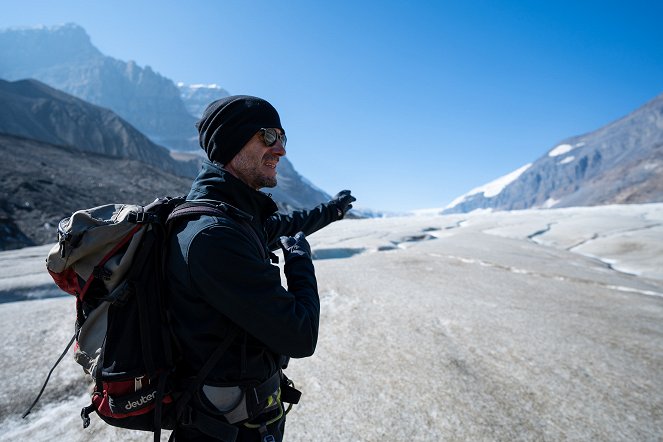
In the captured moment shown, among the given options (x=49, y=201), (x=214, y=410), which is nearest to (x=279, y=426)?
(x=214, y=410)

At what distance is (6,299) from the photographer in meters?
5.98

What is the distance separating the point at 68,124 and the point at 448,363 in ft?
372

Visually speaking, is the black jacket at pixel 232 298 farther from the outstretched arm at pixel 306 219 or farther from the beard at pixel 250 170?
the outstretched arm at pixel 306 219

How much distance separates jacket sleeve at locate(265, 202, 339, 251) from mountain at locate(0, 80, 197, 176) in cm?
8564

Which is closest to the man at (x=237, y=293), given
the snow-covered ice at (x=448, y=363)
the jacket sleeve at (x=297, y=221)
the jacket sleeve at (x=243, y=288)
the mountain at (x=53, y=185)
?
the jacket sleeve at (x=243, y=288)

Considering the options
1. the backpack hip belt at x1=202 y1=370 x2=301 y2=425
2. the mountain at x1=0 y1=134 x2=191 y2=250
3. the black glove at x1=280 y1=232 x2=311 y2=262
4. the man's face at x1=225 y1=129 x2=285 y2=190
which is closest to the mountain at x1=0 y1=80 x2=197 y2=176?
the mountain at x1=0 y1=134 x2=191 y2=250

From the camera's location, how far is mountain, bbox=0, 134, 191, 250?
64.7 ft

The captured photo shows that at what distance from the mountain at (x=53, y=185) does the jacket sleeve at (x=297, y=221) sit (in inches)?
817

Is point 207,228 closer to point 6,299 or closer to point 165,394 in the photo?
point 165,394

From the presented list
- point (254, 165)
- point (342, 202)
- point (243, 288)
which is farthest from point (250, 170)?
point (342, 202)

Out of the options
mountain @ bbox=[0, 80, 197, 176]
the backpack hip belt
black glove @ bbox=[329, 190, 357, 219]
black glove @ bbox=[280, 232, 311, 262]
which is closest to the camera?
the backpack hip belt

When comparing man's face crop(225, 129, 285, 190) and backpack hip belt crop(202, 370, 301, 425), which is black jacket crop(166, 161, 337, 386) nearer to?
backpack hip belt crop(202, 370, 301, 425)

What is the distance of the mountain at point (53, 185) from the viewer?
64.7ft

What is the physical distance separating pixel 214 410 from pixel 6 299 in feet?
22.1
